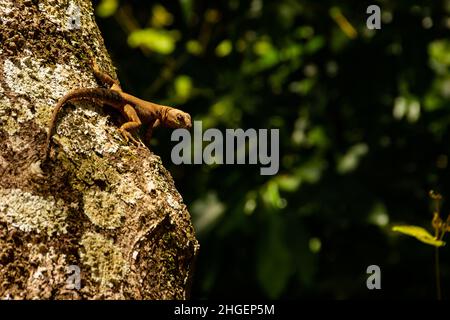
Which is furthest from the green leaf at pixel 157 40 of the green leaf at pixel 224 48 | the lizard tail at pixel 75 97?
the lizard tail at pixel 75 97

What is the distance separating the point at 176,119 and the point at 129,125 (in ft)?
4.84

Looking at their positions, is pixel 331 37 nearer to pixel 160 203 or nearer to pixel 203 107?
pixel 203 107

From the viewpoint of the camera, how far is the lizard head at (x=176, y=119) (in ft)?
14.5

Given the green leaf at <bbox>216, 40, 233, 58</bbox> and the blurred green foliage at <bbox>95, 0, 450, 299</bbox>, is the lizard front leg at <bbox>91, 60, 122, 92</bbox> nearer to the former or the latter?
the blurred green foliage at <bbox>95, 0, 450, 299</bbox>

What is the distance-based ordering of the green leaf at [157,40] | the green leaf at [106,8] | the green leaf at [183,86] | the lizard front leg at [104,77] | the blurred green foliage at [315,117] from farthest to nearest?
1. the green leaf at [157,40]
2. the green leaf at [106,8]
3. the green leaf at [183,86]
4. the blurred green foliage at [315,117]
5. the lizard front leg at [104,77]

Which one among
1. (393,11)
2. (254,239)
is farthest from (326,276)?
(393,11)

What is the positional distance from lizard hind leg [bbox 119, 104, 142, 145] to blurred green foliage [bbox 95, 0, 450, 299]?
84.9 inches

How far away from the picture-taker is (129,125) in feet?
9.87

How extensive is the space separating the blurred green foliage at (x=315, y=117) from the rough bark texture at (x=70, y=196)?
8.31 ft

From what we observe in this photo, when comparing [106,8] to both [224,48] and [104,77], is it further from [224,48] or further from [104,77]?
[104,77]

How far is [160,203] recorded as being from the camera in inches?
106

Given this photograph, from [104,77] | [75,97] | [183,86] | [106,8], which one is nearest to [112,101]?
[104,77]

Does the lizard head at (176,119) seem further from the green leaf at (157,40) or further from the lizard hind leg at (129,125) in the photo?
the green leaf at (157,40)

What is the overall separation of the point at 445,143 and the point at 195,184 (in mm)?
1973
